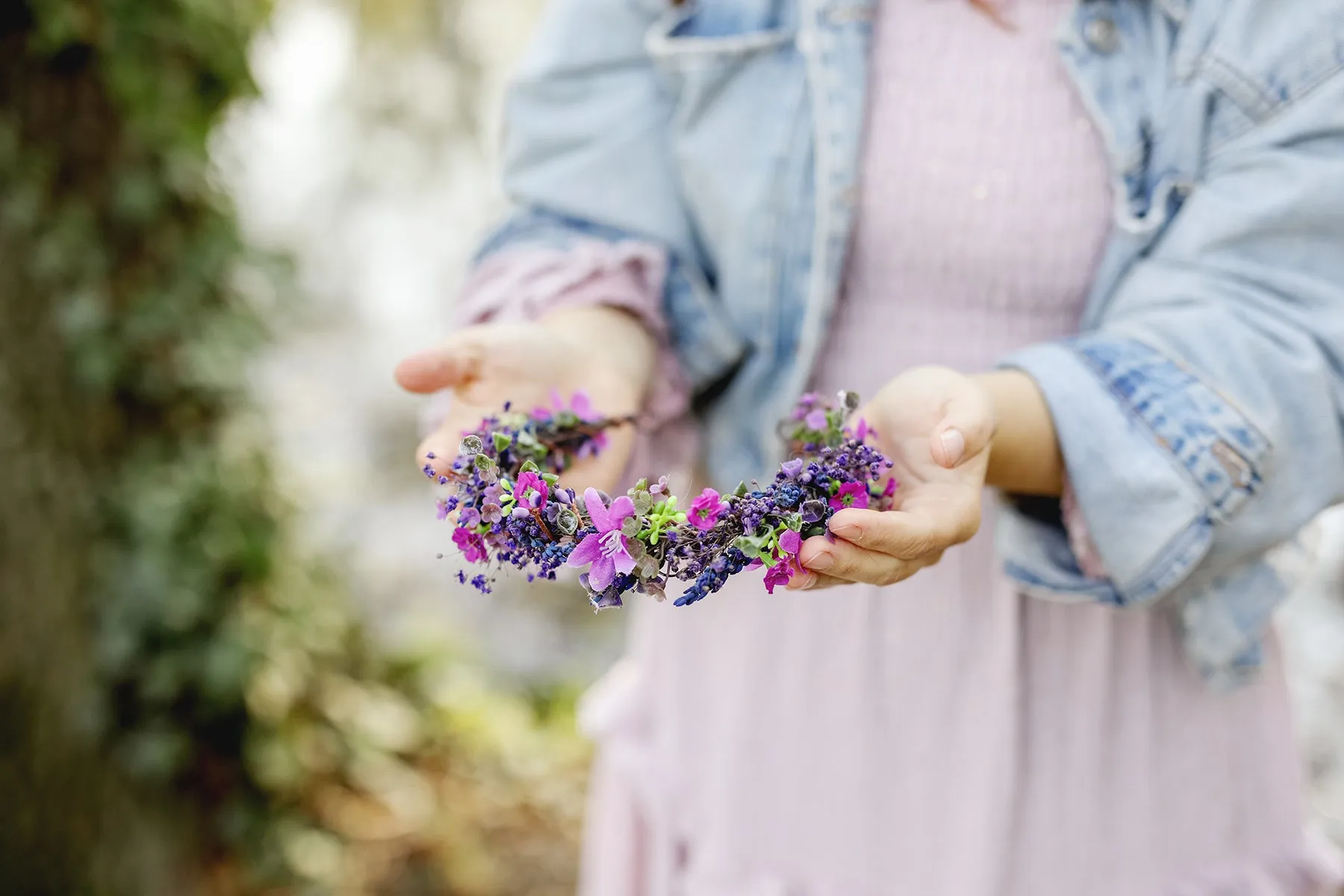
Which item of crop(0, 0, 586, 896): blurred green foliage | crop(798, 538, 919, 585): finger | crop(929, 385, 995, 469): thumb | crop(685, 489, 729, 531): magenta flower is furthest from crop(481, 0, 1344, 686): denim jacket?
crop(0, 0, 586, 896): blurred green foliage

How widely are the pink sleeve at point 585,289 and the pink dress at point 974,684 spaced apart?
0.01 m

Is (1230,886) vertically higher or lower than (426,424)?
lower

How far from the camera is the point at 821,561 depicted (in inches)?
29.5

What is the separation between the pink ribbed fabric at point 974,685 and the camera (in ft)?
3.35

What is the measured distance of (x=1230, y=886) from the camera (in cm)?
A: 111

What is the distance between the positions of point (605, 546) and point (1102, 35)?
2.27 feet

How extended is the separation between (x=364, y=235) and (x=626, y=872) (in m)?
2.65

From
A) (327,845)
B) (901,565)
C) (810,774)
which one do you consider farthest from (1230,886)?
(327,845)

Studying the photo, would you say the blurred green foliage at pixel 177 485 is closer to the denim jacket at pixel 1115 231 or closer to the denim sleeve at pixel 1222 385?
the denim jacket at pixel 1115 231

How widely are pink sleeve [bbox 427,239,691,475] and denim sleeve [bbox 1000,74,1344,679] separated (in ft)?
1.25

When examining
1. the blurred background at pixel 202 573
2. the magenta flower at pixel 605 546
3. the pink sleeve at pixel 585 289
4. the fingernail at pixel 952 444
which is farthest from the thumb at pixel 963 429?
the blurred background at pixel 202 573

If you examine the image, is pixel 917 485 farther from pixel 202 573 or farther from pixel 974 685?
pixel 202 573

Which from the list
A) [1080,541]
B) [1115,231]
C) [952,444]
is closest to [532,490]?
[952,444]

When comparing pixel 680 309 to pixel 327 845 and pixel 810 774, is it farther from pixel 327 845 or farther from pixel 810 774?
pixel 327 845
